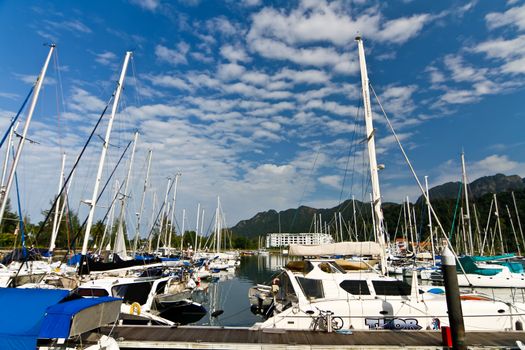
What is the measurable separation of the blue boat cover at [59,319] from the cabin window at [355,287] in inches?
390

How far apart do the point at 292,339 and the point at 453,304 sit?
17.6 feet

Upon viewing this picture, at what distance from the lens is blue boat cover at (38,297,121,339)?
28.3ft

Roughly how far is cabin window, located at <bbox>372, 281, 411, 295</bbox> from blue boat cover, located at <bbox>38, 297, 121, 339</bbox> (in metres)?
11.0

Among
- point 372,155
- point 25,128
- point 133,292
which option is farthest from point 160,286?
point 372,155

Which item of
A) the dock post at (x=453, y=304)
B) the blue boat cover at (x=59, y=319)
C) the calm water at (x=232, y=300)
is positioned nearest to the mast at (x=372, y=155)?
the dock post at (x=453, y=304)

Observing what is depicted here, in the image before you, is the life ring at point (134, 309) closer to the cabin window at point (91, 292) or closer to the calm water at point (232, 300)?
the cabin window at point (91, 292)

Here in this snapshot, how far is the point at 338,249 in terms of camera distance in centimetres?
1673

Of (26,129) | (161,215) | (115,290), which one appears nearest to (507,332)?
(115,290)

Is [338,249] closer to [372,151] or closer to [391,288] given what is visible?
[391,288]

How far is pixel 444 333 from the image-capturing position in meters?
10.2

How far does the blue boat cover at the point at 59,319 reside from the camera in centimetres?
862

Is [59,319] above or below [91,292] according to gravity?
above

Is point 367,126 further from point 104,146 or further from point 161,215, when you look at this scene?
point 161,215

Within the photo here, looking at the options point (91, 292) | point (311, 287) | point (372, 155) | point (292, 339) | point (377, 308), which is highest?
point (372, 155)
